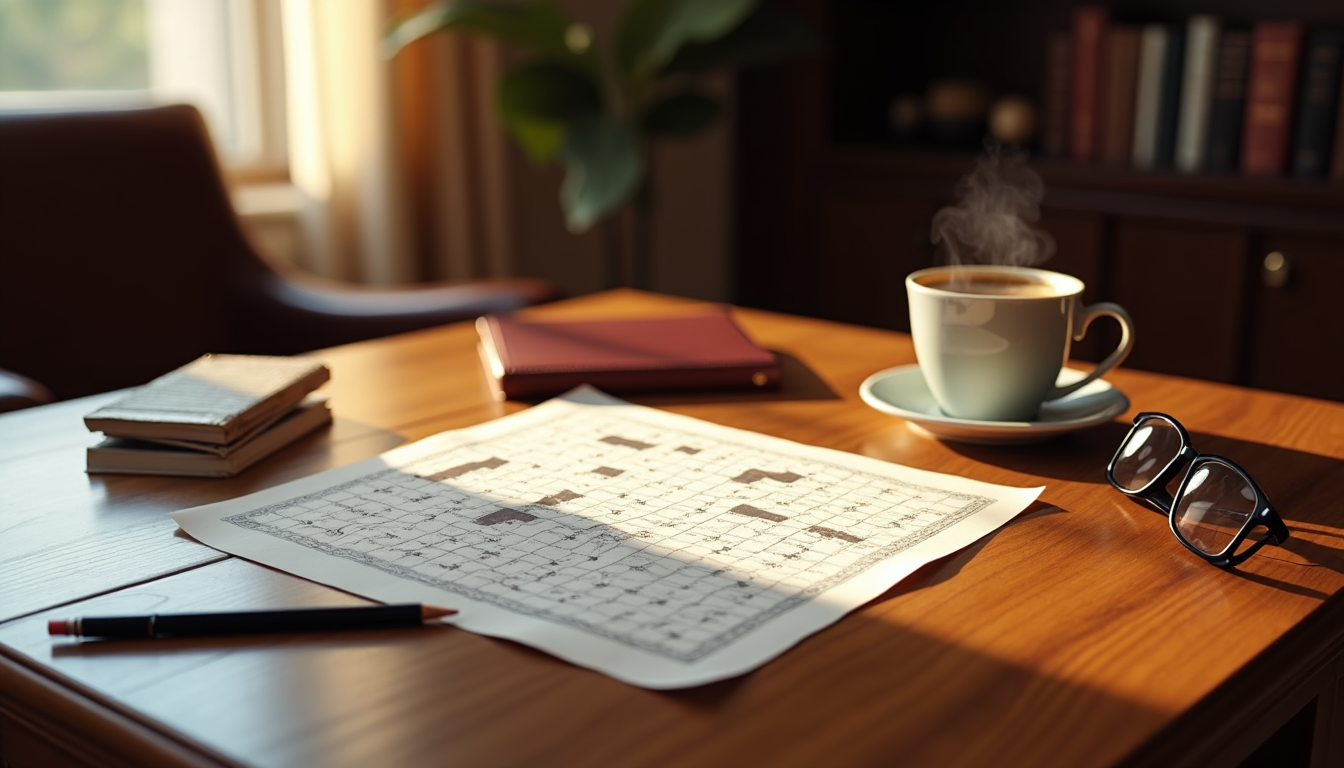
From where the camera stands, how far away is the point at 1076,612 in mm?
625

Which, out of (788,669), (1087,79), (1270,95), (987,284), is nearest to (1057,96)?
(1087,79)

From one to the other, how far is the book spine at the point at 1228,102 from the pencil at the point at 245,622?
2.11 metres

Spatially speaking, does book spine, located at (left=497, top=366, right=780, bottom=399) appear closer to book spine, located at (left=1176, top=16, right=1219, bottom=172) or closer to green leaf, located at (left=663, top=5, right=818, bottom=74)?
green leaf, located at (left=663, top=5, right=818, bottom=74)

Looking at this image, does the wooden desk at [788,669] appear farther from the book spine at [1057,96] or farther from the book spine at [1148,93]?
the book spine at [1057,96]

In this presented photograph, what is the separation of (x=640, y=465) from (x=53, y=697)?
41 centimetres

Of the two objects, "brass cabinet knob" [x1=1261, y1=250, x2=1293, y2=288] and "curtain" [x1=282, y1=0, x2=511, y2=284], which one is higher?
"curtain" [x1=282, y1=0, x2=511, y2=284]

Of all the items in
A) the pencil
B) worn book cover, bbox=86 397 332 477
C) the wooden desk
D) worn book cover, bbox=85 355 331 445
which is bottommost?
the wooden desk

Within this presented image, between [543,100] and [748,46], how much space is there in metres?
0.40

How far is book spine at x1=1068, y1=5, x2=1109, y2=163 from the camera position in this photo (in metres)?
2.44

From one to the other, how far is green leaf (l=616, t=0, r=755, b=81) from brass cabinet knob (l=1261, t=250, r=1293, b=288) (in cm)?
103

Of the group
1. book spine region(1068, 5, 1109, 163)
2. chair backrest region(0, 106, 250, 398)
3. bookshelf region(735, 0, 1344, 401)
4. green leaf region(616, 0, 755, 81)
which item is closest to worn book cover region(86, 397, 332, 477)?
chair backrest region(0, 106, 250, 398)

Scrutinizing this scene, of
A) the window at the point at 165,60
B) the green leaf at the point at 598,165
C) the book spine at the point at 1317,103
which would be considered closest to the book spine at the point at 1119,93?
the book spine at the point at 1317,103

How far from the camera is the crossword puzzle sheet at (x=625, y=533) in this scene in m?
0.61

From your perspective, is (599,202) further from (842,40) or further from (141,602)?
(141,602)
